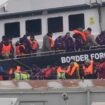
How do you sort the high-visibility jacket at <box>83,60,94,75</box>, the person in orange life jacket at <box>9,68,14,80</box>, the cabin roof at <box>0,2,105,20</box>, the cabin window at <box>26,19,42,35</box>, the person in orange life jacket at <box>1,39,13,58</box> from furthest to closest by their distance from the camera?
the cabin window at <box>26,19,42,35</box>
the person in orange life jacket at <box>1,39,13,58</box>
the cabin roof at <box>0,2,105,20</box>
the person in orange life jacket at <box>9,68,14,80</box>
the high-visibility jacket at <box>83,60,94,75</box>

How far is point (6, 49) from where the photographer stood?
18.0m

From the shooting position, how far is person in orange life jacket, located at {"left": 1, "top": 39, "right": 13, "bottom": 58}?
17938 millimetres

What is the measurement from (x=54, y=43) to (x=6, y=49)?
4.80 ft

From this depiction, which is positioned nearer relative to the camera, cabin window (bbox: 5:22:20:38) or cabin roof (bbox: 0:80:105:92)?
cabin roof (bbox: 0:80:105:92)

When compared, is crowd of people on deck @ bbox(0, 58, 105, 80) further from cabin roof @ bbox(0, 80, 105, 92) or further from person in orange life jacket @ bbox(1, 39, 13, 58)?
cabin roof @ bbox(0, 80, 105, 92)

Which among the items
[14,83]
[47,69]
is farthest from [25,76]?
[14,83]

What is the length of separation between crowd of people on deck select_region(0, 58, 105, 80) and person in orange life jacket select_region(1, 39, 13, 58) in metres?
1.12

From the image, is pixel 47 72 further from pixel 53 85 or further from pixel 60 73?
pixel 53 85

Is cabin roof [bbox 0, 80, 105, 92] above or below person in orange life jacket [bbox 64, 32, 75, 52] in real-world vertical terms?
below

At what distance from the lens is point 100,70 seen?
16297mm

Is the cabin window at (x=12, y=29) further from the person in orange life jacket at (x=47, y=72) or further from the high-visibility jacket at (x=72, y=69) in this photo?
the high-visibility jacket at (x=72, y=69)

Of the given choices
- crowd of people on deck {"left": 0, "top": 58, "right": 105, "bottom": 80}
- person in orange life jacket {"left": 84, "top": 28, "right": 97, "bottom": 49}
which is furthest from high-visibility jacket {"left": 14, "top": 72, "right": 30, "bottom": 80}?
person in orange life jacket {"left": 84, "top": 28, "right": 97, "bottom": 49}

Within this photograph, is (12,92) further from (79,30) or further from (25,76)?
(79,30)

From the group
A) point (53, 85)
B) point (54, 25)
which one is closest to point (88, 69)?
point (54, 25)
